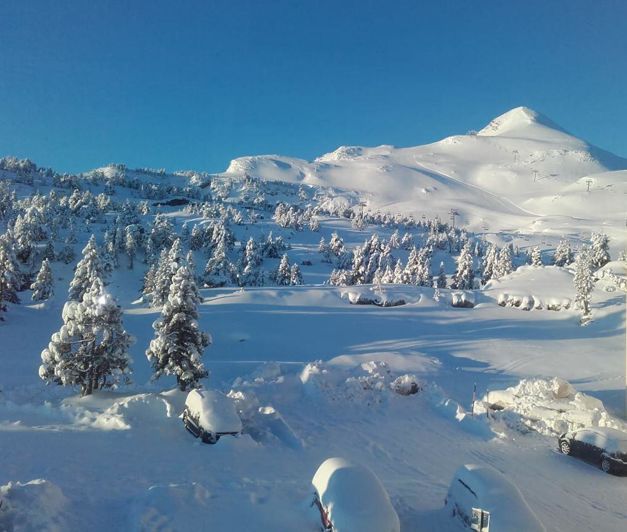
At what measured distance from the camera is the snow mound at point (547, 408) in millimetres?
21203

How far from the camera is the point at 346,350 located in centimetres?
4272

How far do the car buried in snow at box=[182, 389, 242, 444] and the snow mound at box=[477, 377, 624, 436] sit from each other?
13171mm

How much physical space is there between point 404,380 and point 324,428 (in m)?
6.76

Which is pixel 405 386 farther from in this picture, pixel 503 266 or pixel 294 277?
pixel 503 266

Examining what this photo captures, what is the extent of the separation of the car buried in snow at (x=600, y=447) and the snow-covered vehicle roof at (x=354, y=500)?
1216 cm

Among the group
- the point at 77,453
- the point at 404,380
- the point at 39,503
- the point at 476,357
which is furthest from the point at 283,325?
the point at 39,503

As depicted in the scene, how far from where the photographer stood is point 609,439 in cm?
1748

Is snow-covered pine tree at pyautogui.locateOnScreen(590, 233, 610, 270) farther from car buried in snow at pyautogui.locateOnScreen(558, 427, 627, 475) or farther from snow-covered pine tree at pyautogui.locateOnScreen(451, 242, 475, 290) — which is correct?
car buried in snow at pyautogui.locateOnScreen(558, 427, 627, 475)

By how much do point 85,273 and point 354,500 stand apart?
189ft

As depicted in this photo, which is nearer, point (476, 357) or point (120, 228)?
point (476, 357)

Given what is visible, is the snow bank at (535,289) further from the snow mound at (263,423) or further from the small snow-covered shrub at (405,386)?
the snow mound at (263,423)

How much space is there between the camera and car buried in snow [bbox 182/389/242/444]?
51.4 ft

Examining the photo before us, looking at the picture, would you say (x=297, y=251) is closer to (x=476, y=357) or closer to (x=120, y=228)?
(x=120, y=228)

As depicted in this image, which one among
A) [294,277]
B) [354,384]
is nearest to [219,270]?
[294,277]
